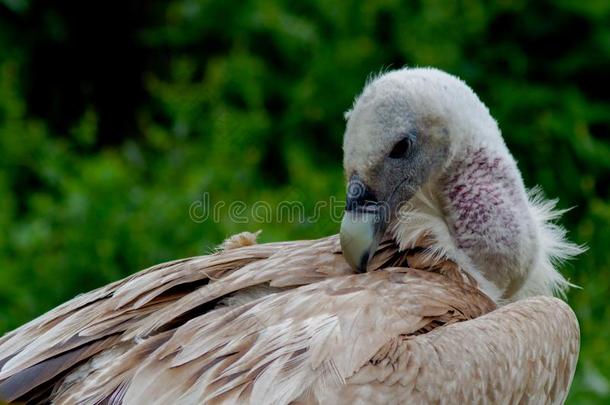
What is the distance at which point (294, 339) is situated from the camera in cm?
303

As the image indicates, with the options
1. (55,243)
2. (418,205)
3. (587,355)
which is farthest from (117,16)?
(418,205)

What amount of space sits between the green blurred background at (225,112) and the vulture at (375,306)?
172 centimetres

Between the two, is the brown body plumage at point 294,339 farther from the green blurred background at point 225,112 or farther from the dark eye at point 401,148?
the green blurred background at point 225,112

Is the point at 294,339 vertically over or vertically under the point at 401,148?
under

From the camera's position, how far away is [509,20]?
7086 mm

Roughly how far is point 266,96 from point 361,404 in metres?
4.04

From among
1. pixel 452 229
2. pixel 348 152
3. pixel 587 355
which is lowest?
pixel 587 355

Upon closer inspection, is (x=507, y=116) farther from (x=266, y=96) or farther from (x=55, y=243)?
(x=55, y=243)

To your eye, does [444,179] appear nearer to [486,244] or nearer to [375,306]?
[486,244]

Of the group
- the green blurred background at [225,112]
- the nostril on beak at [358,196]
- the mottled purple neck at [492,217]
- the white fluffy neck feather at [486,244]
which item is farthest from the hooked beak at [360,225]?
the green blurred background at [225,112]

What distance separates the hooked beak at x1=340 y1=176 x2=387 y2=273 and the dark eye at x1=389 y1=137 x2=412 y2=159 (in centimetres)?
15

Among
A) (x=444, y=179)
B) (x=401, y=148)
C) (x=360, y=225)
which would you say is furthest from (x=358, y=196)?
(x=444, y=179)

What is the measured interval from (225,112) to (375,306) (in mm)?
3404

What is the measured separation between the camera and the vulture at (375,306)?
116 inches
